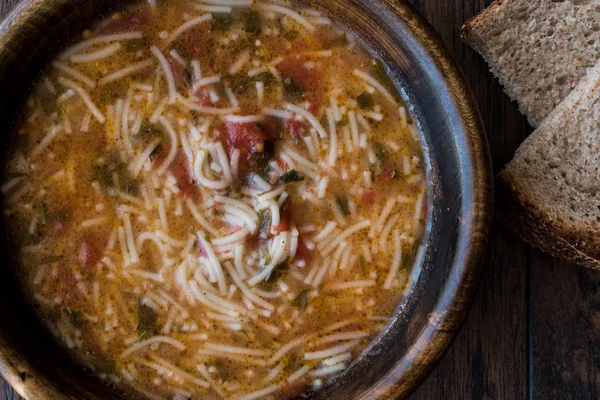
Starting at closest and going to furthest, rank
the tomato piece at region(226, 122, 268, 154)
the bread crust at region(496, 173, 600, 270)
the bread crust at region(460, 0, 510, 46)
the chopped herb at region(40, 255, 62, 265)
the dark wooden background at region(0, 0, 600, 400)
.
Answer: the tomato piece at region(226, 122, 268, 154), the chopped herb at region(40, 255, 62, 265), the bread crust at region(496, 173, 600, 270), the bread crust at region(460, 0, 510, 46), the dark wooden background at region(0, 0, 600, 400)

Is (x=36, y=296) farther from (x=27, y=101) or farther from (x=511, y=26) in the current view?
(x=511, y=26)

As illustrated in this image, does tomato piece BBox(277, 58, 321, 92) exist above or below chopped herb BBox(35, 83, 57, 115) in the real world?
below

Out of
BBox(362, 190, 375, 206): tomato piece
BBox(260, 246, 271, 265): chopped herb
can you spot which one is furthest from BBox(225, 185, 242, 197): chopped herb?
BBox(362, 190, 375, 206): tomato piece

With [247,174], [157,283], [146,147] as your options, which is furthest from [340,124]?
[157,283]

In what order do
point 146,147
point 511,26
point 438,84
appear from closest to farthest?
point 438,84 → point 146,147 → point 511,26

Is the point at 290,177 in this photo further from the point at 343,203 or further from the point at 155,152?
the point at 155,152

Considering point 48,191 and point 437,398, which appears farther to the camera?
point 437,398

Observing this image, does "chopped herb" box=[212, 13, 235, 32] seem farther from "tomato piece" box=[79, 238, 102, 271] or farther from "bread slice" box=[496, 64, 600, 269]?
"bread slice" box=[496, 64, 600, 269]
